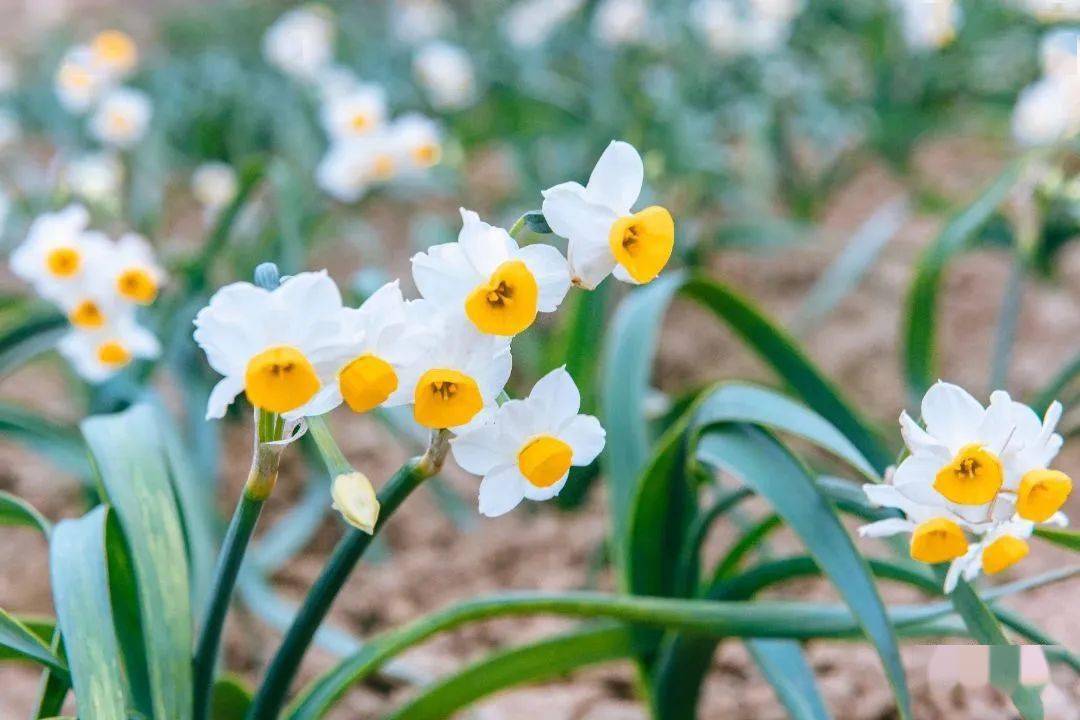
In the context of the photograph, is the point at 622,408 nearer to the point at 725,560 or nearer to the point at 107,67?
the point at 725,560

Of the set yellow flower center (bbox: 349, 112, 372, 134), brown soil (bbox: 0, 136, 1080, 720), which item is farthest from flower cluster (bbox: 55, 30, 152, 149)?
yellow flower center (bbox: 349, 112, 372, 134)

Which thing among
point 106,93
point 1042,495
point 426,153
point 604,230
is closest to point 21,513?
point 604,230

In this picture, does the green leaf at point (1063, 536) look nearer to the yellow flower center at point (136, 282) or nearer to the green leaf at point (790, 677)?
the green leaf at point (790, 677)

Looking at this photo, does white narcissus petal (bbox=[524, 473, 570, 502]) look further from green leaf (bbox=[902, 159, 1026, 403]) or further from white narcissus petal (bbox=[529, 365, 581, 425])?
green leaf (bbox=[902, 159, 1026, 403])

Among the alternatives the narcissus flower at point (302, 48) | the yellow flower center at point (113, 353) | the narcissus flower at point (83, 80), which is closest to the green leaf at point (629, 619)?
the yellow flower center at point (113, 353)

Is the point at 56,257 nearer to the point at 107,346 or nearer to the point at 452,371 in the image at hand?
the point at 107,346
